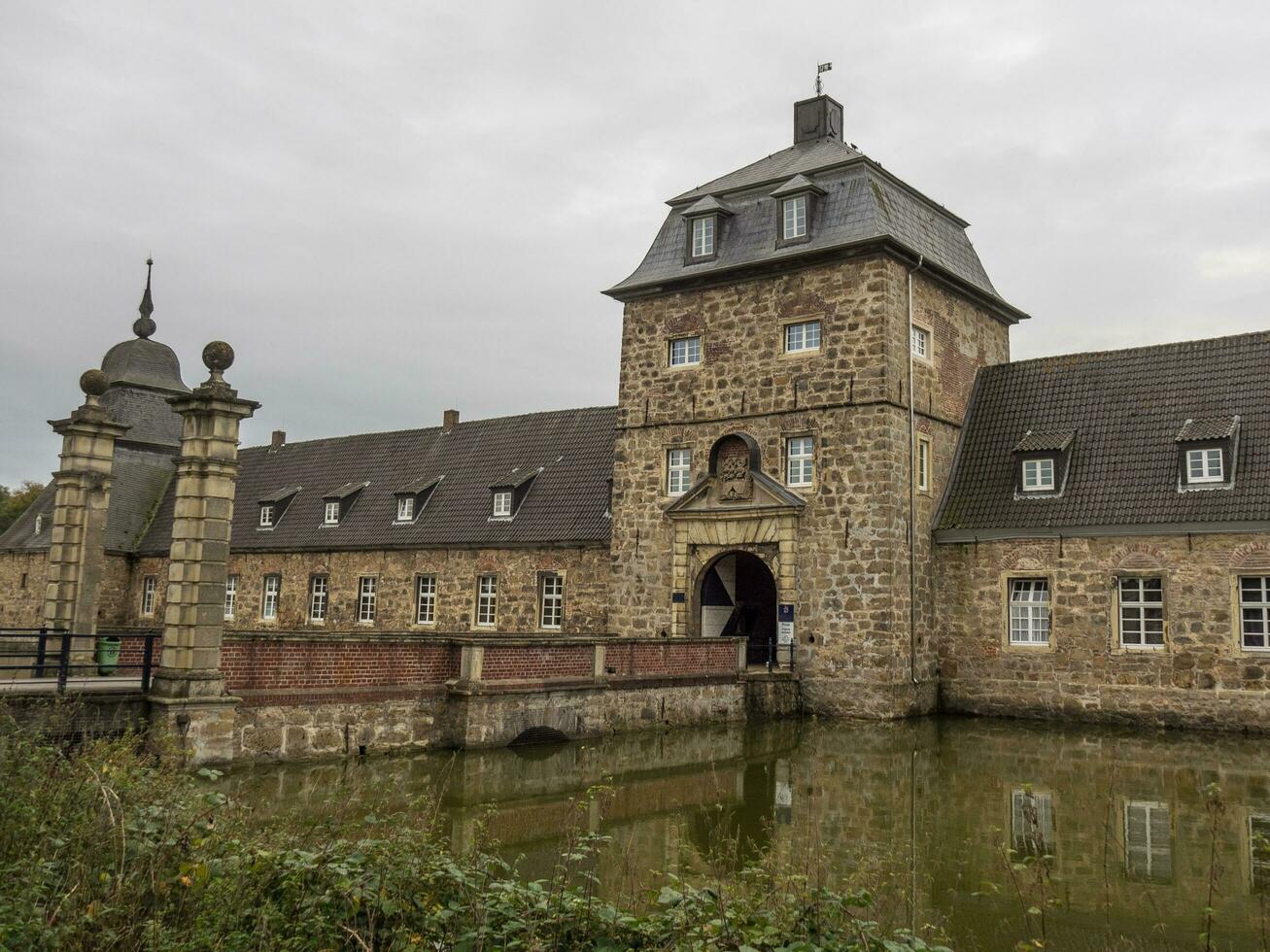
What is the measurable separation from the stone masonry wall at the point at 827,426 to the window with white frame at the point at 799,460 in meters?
0.16

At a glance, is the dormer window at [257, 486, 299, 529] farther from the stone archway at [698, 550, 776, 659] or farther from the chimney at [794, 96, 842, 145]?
the chimney at [794, 96, 842, 145]

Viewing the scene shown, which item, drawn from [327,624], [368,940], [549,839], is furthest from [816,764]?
[327,624]

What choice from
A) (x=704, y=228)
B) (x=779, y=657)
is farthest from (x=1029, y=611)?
(x=704, y=228)

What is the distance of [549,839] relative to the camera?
31.3ft

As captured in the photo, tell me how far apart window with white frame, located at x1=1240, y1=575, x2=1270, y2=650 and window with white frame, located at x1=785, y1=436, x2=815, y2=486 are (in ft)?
25.3

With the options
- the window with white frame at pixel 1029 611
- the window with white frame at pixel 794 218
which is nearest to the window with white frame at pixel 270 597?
the window with white frame at pixel 794 218

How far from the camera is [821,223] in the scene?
22.4 meters

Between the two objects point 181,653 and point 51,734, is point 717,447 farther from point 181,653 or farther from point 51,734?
point 51,734

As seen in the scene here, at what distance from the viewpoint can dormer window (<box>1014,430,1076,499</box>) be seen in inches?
827

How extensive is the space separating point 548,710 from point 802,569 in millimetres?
7171

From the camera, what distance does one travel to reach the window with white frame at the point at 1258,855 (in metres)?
8.05

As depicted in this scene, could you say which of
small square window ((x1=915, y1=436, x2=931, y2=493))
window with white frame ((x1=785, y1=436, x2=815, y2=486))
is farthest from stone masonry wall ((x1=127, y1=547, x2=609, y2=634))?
small square window ((x1=915, y1=436, x2=931, y2=493))

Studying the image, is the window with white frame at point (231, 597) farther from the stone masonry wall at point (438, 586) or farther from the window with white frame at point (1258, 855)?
the window with white frame at point (1258, 855)

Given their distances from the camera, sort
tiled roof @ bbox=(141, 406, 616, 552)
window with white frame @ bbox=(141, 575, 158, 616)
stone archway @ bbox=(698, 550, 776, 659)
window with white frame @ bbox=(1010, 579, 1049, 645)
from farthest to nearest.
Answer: window with white frame @ bbox=(141, 575, 158, 616)
tiled roof @ bbox=(141, 406, 616, 552)
stone archway @ bbox=(698, 550, 776, 659)
window with white frame @ bbox=(1010, 579, 1049, 645)
